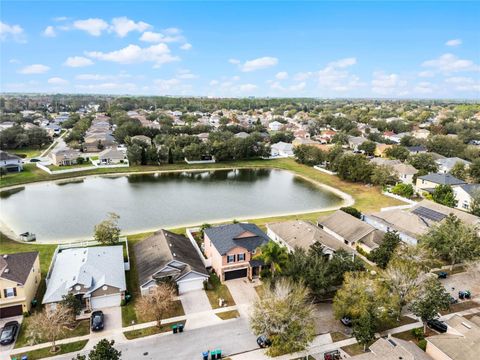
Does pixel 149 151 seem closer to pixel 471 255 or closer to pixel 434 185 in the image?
pixel 434 185

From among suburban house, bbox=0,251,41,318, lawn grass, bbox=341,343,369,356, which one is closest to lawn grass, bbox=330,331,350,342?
lawn grass, bbox=341,343,369,356

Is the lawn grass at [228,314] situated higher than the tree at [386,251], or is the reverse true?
the tree at [386,251]

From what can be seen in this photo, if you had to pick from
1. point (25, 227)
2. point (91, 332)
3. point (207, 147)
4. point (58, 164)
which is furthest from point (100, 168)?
point (91, 332)

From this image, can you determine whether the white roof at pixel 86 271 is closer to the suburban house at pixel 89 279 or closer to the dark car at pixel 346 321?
the suburban house at pixel 89 279

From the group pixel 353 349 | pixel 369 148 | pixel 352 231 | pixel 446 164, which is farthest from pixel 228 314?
pixel 369 148

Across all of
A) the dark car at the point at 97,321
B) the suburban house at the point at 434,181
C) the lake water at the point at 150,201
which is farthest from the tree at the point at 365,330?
the suburban house at the point at 434,181

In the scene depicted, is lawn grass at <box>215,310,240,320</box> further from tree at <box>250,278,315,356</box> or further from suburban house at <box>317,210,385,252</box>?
suburban house at <box>317,210,385,252</box>
